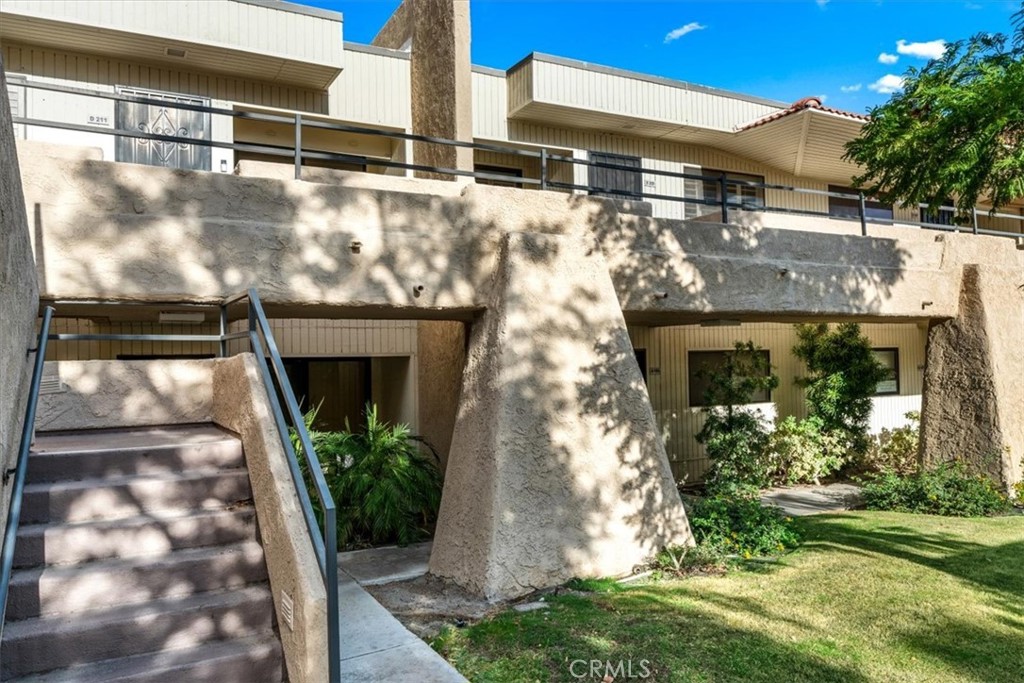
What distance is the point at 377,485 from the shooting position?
335 inches

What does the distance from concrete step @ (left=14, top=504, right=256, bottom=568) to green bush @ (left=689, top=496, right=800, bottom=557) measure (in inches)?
191

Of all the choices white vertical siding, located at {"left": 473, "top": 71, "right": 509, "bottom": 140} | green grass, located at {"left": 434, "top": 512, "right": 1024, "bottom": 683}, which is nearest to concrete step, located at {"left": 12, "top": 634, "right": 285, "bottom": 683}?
green grass, located at {"left": 434, "top": 512, "right": 1024, "bottom": 683}

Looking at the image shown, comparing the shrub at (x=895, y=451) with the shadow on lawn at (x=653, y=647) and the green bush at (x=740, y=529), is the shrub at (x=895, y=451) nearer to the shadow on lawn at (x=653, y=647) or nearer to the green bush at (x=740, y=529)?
the green bush at (x=740, y=529)

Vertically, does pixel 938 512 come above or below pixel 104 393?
below

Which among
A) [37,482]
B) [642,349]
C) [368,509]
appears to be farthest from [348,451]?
[642,349]

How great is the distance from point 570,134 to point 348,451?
27.8 feet

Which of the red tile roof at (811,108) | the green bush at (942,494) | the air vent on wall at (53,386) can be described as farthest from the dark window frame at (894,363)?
the air vent on wall at (53,386)

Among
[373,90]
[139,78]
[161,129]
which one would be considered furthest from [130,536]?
[373,90]

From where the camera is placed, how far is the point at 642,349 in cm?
1363

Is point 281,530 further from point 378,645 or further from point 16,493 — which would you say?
point 378,645

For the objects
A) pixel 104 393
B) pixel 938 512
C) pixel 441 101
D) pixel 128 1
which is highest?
pixel 128 1

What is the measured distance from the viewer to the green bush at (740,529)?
300 inches

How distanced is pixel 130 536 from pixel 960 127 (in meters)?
8.01

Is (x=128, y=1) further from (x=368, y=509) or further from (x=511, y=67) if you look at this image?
(x=368, y=509)
